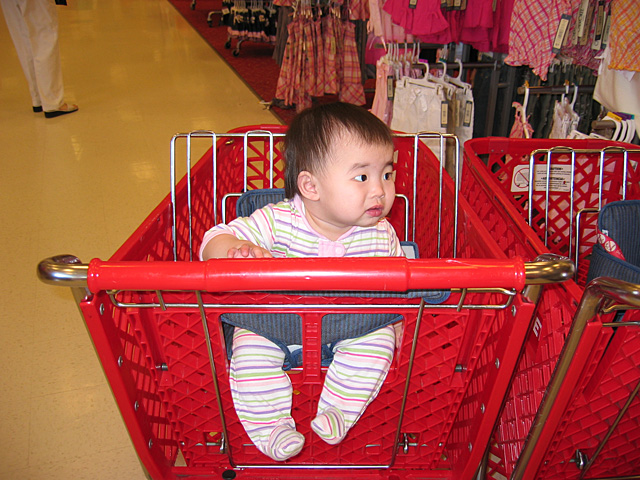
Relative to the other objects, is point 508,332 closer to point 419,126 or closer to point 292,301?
point 292,301

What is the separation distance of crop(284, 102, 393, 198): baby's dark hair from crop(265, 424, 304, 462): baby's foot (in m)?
0.55

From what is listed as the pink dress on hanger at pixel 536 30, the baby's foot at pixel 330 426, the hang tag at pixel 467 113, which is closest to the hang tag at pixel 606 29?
the pink dress on hanger at pixel 536 30

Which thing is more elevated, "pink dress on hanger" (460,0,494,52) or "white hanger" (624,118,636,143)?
"pink dress on hanger" (460,0,494,52)

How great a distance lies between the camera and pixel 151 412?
1.10 metres

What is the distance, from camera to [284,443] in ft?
3.35

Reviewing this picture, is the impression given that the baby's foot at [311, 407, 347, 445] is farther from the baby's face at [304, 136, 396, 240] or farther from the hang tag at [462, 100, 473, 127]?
the hang tag at [462, 100, 473, 127]

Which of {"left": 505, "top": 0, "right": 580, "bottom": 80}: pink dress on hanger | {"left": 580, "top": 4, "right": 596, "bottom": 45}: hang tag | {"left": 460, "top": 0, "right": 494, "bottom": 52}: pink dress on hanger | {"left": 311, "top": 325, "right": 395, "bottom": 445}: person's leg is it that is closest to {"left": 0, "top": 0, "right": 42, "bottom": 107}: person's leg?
{"left": 460, "top": 0, "right": 494, "bottom": 52}: pink dress on hanger

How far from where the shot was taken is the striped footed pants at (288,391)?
105 centimetres

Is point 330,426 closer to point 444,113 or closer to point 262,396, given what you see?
point 262,396

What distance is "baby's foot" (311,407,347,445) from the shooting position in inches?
40.7

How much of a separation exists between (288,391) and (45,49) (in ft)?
12.9

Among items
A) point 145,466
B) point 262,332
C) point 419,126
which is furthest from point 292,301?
point 419,126

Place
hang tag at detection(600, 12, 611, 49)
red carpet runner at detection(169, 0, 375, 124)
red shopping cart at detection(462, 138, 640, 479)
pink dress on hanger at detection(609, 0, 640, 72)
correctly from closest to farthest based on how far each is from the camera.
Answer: red shopping cart at detection(462, 138, 640, 479), pink dress on hanger at detection(609, 0, 640, 72), hang tag at detection(600, 12, 611, 49), red carpet runner at detection(169, 0, 375, 124)

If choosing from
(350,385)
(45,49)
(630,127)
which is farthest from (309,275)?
(45,49)
